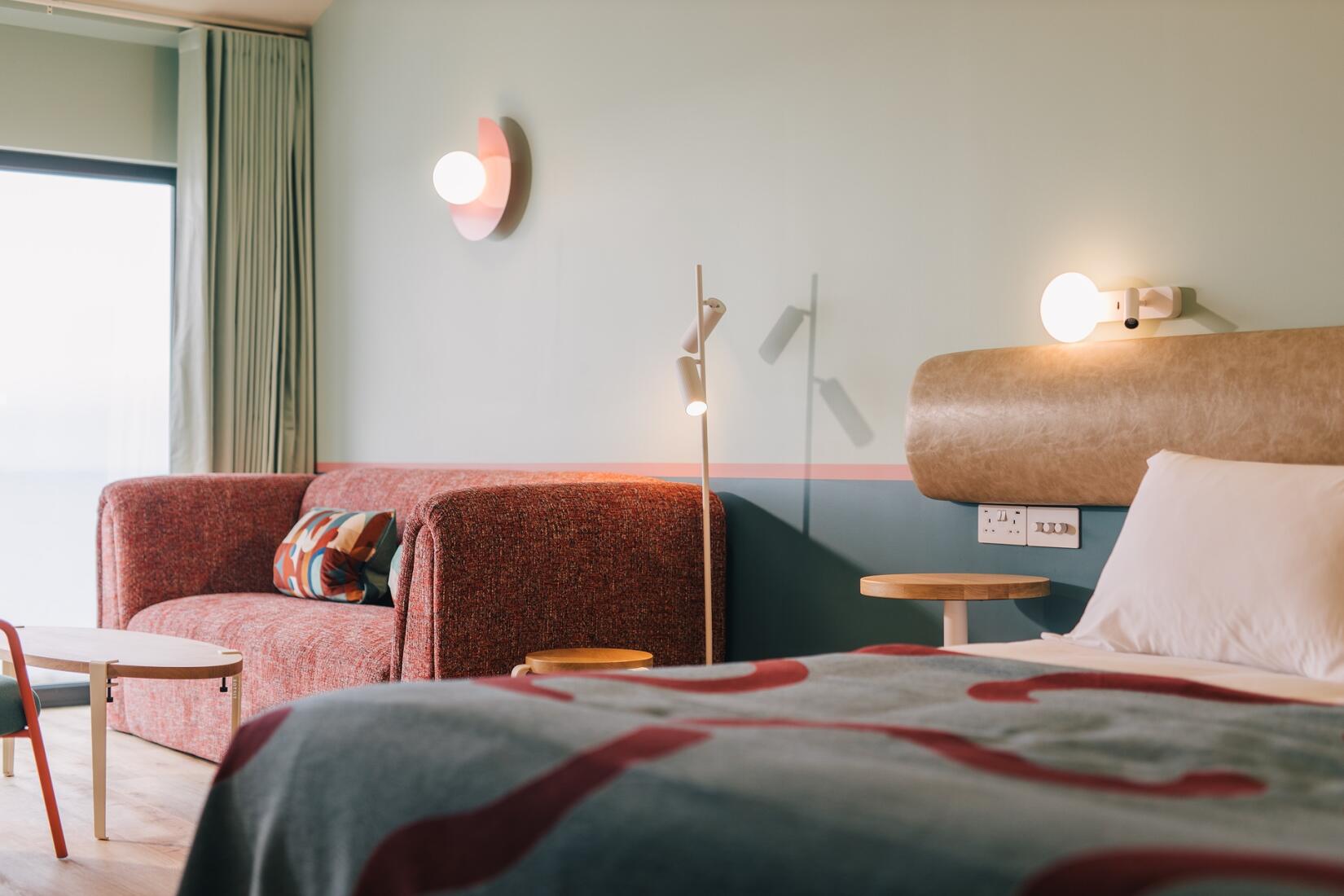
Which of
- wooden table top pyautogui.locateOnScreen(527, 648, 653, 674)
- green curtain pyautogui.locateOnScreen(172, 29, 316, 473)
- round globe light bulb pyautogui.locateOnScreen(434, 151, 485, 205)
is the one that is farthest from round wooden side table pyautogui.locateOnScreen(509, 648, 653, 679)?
green curtain pyautogui.locateOnScreen(172, 29, 316, 473)

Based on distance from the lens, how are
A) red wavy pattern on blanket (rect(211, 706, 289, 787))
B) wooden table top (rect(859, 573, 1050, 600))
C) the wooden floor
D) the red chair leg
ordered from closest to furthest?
red wavy pattern on blanket (rect(211, 706, 289, 787)) → wooden table top (rect(859, 573, 1050, 600)) → the wooden floor → the red chair leg

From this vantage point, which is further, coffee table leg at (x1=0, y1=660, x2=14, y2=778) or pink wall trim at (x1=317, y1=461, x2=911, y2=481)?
coffee table leg at (x1=0, y1=660, x2=14, y2=778)

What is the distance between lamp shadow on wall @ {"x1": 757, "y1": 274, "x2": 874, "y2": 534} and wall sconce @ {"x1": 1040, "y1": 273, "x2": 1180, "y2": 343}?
0.60m

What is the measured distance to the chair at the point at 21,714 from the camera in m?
2.67

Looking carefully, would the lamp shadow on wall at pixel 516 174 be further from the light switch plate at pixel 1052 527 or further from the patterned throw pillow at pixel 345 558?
the light switch plate at pixel 1052 527

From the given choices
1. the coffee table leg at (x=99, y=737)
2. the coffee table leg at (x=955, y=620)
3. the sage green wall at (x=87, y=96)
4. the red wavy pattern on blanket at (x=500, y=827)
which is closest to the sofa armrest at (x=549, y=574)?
the coffee table leg at (x=99, y=737)

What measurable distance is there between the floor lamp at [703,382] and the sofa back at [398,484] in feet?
1.27

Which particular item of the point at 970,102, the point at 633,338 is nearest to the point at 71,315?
the point at 633,338

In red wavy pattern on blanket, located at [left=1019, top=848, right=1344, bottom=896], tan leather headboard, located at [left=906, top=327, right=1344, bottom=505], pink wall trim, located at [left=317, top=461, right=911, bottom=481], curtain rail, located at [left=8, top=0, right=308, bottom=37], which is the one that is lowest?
red wavy pattern on blanket, located at [left=1019, top=848, right=1344, bottom=896]

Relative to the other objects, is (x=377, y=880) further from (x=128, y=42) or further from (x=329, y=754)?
(x=128, y=42)

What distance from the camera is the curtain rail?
16.0ft

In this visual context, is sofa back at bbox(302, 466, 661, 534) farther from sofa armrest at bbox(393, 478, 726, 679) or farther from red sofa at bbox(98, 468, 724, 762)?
sofa armrest at bbox(393, 478, 726, 679)

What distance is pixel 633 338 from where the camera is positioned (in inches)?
145

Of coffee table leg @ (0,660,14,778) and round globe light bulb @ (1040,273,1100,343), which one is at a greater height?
round globe light bulb @ (1040,273,1100,343)
